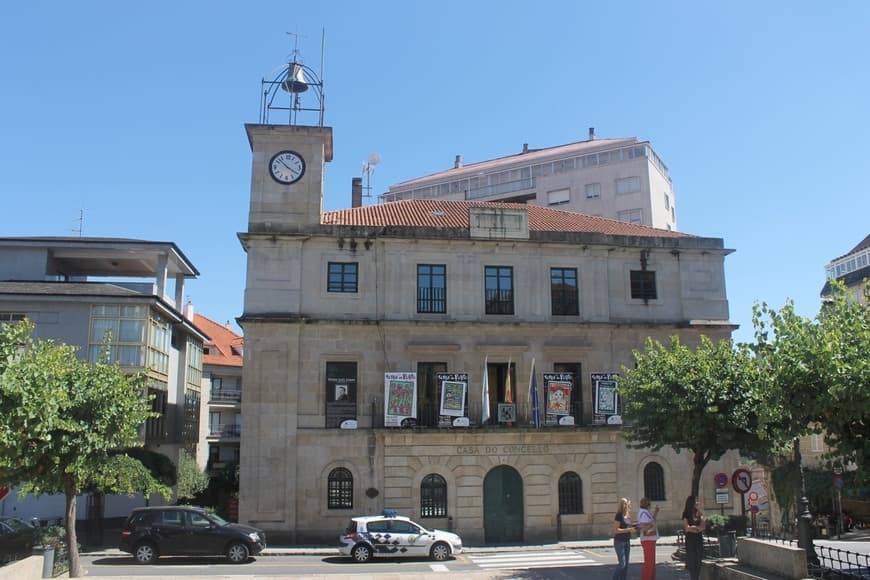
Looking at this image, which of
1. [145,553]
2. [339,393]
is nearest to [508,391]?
[339,393]

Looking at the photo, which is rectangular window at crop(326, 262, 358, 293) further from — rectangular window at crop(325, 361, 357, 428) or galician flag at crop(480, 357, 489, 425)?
galician flag at crop(480, 357, 489, 425)

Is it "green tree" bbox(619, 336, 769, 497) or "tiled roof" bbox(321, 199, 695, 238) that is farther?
"tiled roof" bbox(321, 199, 695, 238)

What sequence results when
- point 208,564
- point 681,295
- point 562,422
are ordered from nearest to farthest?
point 208,564, point 562,422, point 681,295

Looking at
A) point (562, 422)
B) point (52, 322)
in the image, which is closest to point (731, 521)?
point (562, 422)

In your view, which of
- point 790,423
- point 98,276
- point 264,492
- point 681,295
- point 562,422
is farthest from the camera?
point 98,276

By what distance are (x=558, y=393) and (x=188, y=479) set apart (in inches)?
742

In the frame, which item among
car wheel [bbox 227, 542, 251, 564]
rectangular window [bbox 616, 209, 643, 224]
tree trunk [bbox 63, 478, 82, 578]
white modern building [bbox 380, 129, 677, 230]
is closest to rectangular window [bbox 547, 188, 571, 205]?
white modern building [bbox 380, 129, 677, 230]

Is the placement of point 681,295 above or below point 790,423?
above

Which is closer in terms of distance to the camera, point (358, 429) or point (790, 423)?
point (790, 423)

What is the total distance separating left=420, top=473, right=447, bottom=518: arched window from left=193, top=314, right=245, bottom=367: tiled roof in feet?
83.2

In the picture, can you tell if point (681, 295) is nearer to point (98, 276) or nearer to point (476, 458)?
point (476, 458)

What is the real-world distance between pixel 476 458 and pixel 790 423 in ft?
50.1

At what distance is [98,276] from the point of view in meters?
38.9

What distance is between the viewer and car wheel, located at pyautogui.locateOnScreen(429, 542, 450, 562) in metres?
23.2
